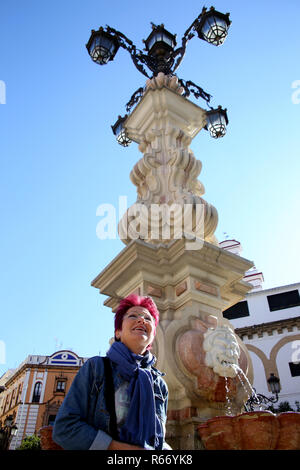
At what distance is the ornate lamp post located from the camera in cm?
634

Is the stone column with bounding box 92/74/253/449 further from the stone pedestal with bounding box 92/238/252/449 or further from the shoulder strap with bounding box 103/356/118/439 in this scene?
the shoulder strap with bounding box 103/356/118/439

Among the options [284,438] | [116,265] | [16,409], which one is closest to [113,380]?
[284,438]

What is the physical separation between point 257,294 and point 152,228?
2277cm

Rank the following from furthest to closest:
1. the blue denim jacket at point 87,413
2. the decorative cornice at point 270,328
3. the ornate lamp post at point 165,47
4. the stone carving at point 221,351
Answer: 1. the decorative cornice at point 270,328
2. the ornate lamp post at point 165,47
3. the stone carving at point 221,351
4. the blue denim jacket at point 87,413

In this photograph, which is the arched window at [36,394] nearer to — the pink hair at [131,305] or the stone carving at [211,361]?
the stone carving at [211,361]

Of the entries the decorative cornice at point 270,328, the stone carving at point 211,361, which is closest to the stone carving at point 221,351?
the stone carving at point 211,361

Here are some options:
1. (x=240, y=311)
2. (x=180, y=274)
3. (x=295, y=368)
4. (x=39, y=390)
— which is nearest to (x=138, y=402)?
Result: (x=180, y=274)

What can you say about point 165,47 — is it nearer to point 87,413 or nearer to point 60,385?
point 87,413

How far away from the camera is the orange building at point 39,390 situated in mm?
39812

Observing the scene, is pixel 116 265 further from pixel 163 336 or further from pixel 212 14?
pixel 212 14

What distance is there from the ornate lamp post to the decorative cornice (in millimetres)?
18463

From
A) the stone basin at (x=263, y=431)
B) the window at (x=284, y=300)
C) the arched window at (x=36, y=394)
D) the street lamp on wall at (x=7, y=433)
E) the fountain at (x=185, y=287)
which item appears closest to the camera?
the stone basin at (x=263, y=431)

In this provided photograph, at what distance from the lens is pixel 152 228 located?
4.93 meters

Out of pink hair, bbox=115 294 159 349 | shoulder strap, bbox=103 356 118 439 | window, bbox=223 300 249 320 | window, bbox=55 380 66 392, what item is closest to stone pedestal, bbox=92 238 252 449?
pink hair, bbox=115 294 159 349
